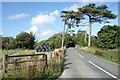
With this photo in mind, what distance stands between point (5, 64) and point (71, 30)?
274 feet

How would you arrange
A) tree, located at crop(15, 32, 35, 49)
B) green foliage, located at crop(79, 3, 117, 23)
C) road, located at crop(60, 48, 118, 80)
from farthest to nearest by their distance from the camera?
1. tree, located at crop(15, 32, 35, 49)
2. green foliage, located at crop(79, 3, 117, 23)
3. road, located at crop(60, 48, 118, 80)

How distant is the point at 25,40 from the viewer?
388ft

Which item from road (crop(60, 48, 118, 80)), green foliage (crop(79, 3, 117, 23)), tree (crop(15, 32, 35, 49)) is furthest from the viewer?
tree (crop(15, 32, 35, 49))

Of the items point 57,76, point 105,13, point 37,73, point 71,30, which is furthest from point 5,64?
point 71,30

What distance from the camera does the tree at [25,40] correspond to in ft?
378

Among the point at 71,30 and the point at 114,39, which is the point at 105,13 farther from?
the point at 71,30

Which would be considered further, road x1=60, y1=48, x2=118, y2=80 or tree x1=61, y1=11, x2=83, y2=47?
tree x1=61, y1=11, x2=83, y2=47

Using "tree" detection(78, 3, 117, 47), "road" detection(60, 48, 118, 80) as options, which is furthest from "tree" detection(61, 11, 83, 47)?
"road" detection(60, 48, 118, 80)

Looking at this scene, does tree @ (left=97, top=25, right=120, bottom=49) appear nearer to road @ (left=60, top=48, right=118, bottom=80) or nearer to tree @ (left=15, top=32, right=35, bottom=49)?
tree @ (left=15, top=32, right=35, bottom=49)

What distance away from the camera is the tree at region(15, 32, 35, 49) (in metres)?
115

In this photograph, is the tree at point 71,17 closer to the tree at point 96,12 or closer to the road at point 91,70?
the tree at point 96,12

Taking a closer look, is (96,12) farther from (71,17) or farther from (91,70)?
(91,70)

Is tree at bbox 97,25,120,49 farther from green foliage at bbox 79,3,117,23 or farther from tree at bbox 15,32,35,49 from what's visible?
tree at bbox 15,32,35,49

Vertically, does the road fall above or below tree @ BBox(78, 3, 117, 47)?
below
